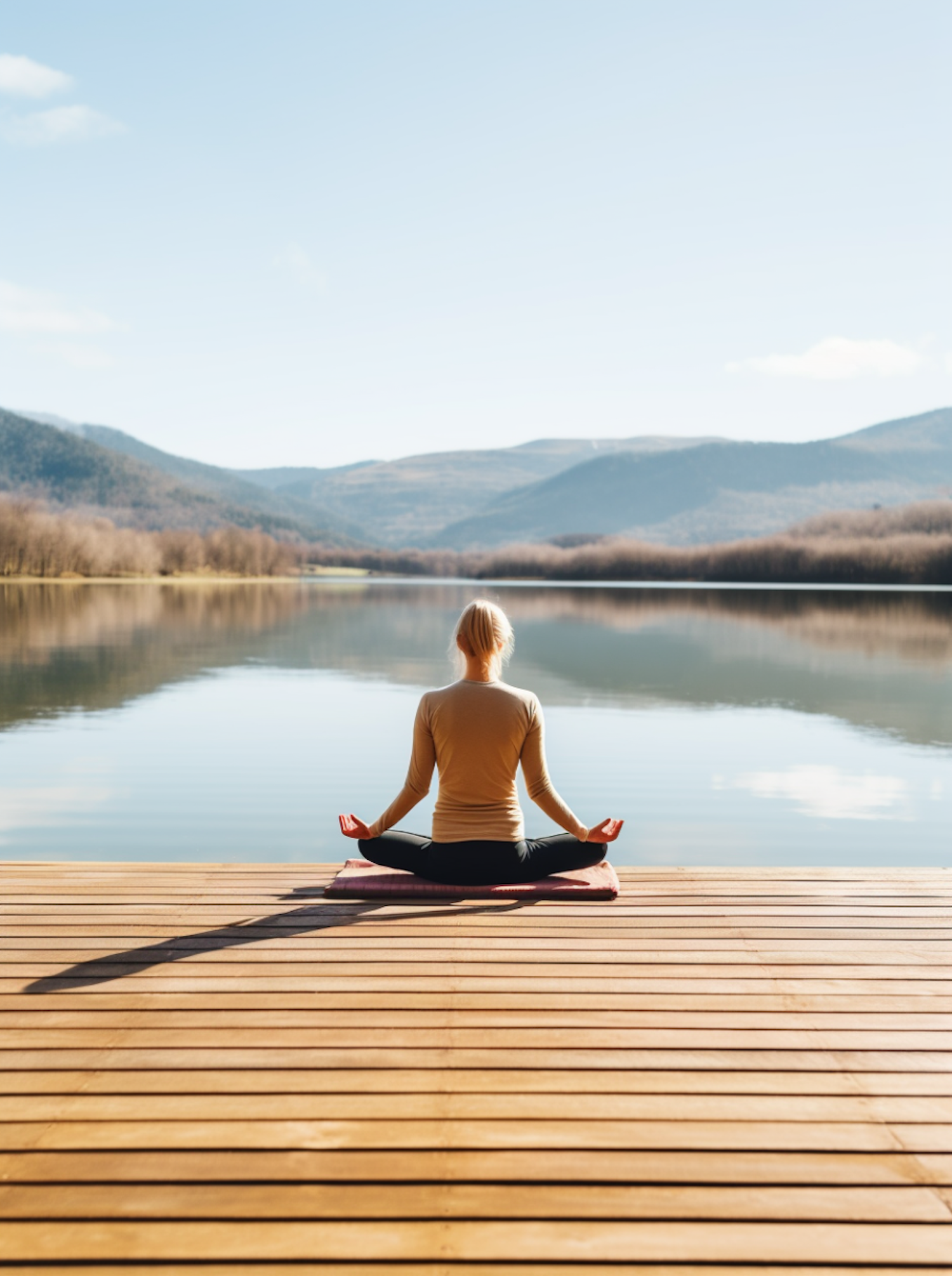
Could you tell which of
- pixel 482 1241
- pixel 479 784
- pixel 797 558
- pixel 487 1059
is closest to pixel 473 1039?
pixel 487 1059

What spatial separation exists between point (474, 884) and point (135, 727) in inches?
399

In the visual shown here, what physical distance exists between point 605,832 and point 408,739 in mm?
8962

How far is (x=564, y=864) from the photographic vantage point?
4336 millimetres

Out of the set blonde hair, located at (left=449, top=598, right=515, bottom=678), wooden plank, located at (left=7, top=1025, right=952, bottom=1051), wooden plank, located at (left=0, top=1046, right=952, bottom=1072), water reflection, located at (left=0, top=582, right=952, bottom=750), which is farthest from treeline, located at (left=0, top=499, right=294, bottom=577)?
wooden plank, located at (left=0, top=1046, right=952, bottom=1072)

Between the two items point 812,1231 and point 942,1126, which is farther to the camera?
point 942,1126

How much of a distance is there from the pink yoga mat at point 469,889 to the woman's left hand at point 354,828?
23 centimetres

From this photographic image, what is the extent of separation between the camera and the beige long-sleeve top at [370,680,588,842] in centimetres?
390

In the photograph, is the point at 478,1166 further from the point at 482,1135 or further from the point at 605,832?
the point at 605,832

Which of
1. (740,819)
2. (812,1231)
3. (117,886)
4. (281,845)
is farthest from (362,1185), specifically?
(740,819)

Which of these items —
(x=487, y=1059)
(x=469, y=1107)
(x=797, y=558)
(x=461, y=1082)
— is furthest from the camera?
(x=797, y=558)

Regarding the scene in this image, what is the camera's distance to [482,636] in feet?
12.9

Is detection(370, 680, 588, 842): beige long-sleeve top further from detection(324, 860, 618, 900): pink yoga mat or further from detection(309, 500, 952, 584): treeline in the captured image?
detection(309, 500, 952, 584): treeline

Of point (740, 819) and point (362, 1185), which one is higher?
point (362, 1185)

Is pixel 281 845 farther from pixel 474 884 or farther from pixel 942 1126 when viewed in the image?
pixel 942 1126
